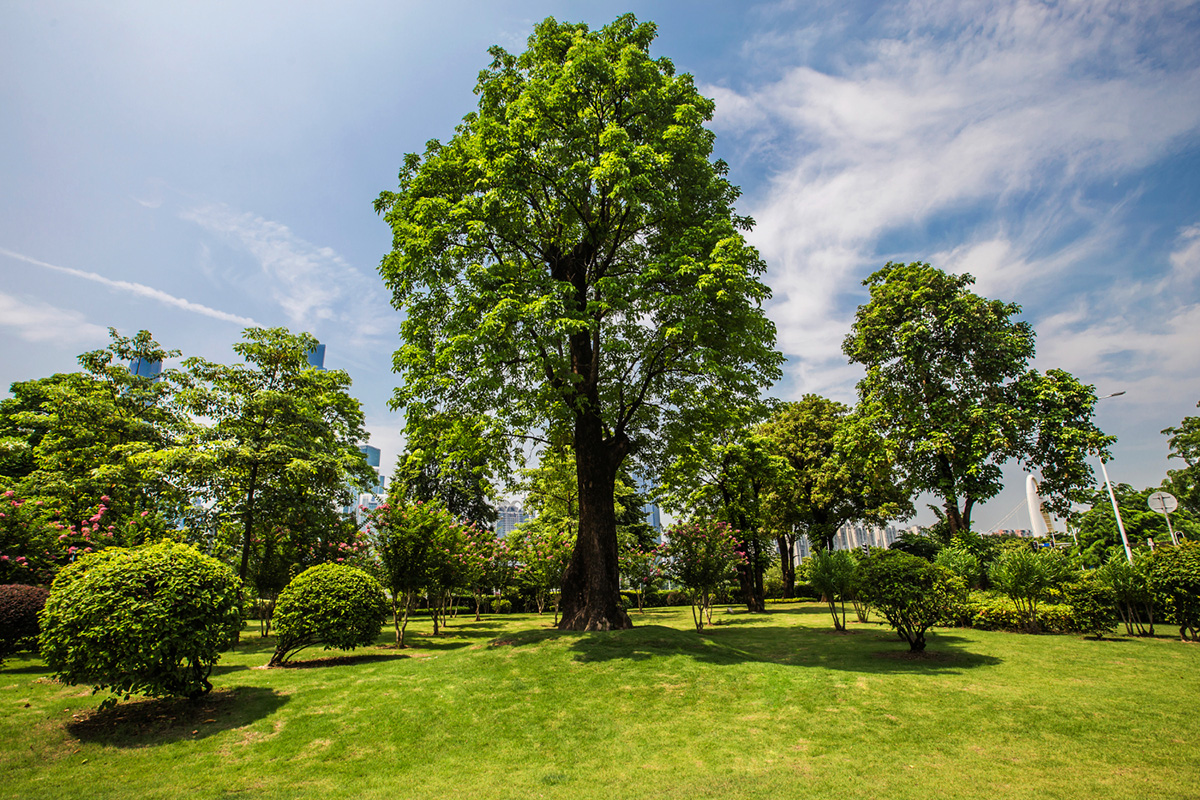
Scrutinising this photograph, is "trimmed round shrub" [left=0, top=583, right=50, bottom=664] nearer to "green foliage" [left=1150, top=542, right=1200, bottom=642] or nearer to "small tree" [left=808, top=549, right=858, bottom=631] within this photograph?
"small tree" [left=808, top=549, right=858, bottom=631]

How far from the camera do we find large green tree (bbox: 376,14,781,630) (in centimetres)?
1178

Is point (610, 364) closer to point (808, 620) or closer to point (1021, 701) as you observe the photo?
point (1021, 701)

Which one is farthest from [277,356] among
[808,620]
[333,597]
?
[808,620]

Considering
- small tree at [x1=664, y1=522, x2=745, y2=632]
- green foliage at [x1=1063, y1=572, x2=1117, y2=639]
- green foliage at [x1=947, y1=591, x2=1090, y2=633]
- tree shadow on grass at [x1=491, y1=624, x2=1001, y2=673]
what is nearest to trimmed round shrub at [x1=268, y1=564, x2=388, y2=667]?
tree shadow on grass at [x1=491, y1=624, x2=1001, y2=673]

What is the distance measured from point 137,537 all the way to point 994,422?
30124 millimetres

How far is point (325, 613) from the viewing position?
11500 millimetres

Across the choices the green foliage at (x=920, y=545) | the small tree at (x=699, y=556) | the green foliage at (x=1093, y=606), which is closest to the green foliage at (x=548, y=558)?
the small tree at (x=699, y=556)

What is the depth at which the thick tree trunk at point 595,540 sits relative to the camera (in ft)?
43.8

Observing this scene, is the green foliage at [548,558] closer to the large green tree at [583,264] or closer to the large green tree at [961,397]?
the large green tree at [583,264]

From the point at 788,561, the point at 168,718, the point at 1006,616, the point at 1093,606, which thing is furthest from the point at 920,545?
the point at 168,718

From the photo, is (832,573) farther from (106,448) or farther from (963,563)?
(106,448)

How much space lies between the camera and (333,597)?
1167 centimetres

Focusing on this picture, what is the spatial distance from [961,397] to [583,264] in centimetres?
1841

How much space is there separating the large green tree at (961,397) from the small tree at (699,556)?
1023cm
